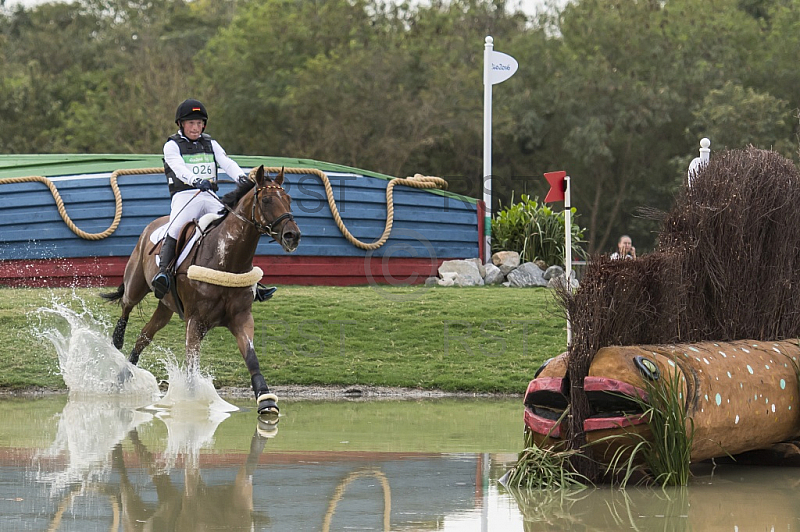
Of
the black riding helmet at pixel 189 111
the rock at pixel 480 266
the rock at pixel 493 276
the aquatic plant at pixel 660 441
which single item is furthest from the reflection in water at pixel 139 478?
the rock at pixel 480 266

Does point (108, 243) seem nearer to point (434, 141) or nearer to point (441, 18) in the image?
point (434, 141)

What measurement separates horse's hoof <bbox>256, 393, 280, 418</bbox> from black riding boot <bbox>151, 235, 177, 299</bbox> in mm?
1866

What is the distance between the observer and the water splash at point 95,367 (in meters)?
11.8

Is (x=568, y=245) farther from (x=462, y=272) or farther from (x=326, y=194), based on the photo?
(x=326, y=194)

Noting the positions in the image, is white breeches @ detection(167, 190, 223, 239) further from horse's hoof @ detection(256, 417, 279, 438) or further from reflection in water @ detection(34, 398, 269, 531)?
horse's hoof @ detection(256, 417, 279, 438)

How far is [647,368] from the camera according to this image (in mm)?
6512

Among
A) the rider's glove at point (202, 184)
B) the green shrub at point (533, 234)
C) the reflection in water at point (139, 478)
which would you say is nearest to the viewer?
the reflection in water at point (139, 478)

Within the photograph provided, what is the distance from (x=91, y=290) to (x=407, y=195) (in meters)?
5.44

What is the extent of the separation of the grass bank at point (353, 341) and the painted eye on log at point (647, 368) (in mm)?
5434

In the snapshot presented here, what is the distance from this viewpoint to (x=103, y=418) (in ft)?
32.2

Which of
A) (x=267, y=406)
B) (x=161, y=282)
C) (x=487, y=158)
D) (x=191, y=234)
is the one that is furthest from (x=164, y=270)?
(x=487, y=158)

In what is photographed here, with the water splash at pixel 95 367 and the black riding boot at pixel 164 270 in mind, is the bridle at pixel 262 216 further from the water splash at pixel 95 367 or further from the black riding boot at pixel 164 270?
the water splash at pixel 95 367

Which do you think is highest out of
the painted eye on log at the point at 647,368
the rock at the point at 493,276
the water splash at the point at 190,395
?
the painted eye on log at the point at 647,368

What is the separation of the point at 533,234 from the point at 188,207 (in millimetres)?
9182
